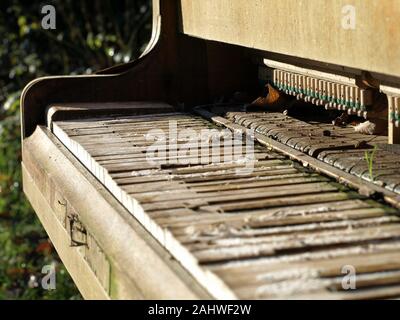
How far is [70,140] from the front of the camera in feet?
13.6

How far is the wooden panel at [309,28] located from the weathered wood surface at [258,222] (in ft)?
1.25

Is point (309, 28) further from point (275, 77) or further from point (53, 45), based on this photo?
point (53, 45)

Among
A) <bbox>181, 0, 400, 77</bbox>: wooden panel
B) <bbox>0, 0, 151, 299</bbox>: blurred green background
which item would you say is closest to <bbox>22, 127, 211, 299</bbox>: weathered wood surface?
<bbox>181, 0, 400, 77</bbox>: wooden panel

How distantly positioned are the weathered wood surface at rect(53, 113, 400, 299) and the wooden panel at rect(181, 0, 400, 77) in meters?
0.38

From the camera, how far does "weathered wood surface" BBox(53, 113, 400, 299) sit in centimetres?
216

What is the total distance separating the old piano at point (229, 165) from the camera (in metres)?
2.32

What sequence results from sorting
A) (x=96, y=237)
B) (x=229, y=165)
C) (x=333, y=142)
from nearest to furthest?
(x=96, y=237), (x=229, y=165), (x=333, y=142)

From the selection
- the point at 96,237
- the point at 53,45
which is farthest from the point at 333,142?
the point at 53,45

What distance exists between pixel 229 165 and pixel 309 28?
54 centimetres

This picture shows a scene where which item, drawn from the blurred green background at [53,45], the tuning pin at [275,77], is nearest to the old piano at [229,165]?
the tuning pin at [275,77]

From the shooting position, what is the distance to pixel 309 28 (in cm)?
347

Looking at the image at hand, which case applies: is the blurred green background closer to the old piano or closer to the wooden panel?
the old piano

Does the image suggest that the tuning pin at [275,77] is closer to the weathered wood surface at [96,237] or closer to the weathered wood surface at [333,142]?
the weathered wood surface at [333,142]
